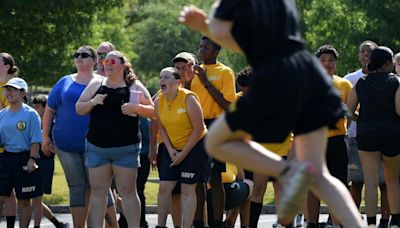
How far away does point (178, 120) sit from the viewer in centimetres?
1215

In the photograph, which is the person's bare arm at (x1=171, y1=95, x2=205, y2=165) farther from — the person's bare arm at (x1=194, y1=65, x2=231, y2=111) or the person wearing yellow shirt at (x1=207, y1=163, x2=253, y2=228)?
the person wearing yellow shirt at (x1=207, y1=163, x2=253, y2=228)

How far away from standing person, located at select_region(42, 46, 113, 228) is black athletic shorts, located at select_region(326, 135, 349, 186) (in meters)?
2.40

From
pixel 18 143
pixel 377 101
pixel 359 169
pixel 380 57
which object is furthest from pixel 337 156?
pixel 18 143

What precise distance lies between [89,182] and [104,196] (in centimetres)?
61

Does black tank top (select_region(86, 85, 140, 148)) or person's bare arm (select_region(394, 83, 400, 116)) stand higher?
person's bare arm (select_region(394, 83, 400, 116))

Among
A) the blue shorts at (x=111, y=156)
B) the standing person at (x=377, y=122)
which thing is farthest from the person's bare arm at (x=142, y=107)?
the standing person at (x=377, y=122)

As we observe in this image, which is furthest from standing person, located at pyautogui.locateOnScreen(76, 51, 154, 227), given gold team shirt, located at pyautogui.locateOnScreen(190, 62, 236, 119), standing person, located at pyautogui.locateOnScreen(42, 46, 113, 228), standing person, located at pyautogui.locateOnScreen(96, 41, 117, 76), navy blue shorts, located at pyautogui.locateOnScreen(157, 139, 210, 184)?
standing person, located at pyautogui.locateOnScreen(96, 41, 117, 76)

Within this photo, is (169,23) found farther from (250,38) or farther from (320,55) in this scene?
(250,38)

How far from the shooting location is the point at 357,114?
12.7 metres

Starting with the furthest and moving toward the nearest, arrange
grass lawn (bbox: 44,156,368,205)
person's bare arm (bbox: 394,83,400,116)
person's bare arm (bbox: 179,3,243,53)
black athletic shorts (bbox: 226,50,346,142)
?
grass lawn (bbox: 44,156,368,205)
person's bare arm (bbox: 394,83,400,116)
person's bare arm (bbox: 179,3,243,53)
black athletic shorts (bbox: 226,50,346,142)

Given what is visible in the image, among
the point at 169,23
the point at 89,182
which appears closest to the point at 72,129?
the point at 89,182

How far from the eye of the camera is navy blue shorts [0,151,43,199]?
12.6 meters

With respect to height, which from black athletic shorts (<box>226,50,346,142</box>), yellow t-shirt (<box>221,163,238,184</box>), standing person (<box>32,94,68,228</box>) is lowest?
standing person (<box>32,94,68,228</box>)

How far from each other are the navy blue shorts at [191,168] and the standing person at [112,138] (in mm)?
718
